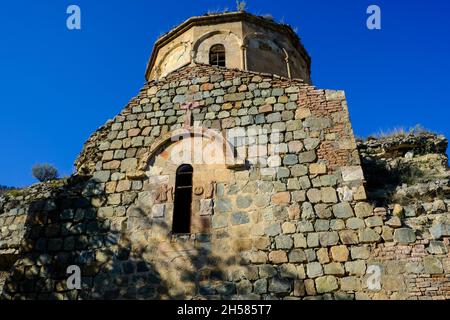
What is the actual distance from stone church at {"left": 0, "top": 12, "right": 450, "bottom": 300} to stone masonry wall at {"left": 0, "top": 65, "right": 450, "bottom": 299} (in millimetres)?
18

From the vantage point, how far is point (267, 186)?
6.16 metres

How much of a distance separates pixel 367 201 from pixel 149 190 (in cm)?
364

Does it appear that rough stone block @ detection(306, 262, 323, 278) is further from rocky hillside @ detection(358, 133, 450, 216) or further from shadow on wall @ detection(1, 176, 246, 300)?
rocky hillside @ detection(358, 133, 450, 216)

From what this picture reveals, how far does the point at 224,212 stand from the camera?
240 inches

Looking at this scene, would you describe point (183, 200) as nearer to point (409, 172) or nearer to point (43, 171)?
point (409, 172)

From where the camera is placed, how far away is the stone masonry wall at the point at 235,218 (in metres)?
5.24

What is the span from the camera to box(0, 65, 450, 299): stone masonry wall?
5242mm

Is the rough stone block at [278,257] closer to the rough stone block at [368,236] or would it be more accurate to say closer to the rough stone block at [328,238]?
the rough stone block at [328,238]

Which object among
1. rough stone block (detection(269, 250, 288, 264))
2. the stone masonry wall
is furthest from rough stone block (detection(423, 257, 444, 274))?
rough stone block (detection(269, 250, 288, 264))

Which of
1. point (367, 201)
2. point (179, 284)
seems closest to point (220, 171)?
point (179, 284)

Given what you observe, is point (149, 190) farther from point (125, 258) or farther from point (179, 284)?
point (179, 284)

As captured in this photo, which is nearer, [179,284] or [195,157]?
[179,284]
